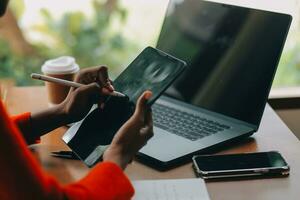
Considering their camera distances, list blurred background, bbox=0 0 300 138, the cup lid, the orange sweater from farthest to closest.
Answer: blurred background, bbox=0 0 300 138 < the cup lid < the orange sweater

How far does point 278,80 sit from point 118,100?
68 cm

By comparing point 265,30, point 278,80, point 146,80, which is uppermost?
point 265,30

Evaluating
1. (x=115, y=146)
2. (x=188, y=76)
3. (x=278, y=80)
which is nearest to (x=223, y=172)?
(x=115, y=146)

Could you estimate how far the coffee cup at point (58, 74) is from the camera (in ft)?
4.04

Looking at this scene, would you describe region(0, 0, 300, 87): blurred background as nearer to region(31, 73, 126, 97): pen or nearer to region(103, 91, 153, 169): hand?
region(31, 73, 126, 97): pen

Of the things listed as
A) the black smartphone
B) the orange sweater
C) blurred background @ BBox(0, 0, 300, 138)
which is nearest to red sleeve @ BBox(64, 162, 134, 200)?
the orange sweater

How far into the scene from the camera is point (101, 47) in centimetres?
159

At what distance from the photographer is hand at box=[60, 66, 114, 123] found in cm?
106

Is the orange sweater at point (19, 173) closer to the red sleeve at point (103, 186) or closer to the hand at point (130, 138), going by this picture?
the red sleeve at point (103, 186)

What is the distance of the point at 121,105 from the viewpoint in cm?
103

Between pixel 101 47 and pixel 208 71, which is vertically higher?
pixel 208 71

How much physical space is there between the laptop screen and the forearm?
0.95ft

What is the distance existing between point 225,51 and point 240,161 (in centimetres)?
28

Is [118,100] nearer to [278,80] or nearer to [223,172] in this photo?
[223,172]
